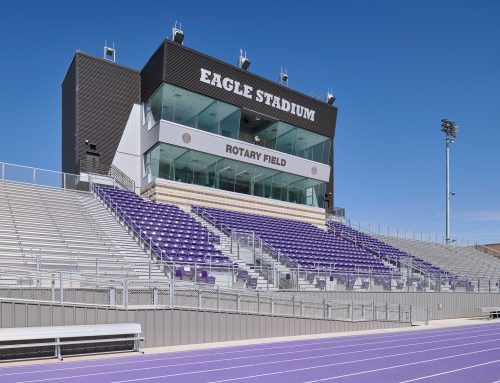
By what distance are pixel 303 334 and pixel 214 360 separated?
18.6ft

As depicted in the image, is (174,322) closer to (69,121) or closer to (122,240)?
(122,240)

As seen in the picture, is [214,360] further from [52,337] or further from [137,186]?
[137,186]

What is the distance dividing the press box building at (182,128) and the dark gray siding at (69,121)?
6cm

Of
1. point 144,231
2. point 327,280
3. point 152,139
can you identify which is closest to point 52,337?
point 144,231

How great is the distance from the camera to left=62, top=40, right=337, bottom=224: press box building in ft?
83.8

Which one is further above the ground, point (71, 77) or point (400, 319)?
point (71, 77)

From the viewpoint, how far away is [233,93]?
28.6 m

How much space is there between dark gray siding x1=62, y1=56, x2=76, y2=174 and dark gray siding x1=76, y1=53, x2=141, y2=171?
0.54 meters

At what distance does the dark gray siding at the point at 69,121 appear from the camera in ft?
83.4

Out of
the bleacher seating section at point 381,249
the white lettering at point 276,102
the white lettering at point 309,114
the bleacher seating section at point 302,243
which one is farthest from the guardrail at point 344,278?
the white lettering at point 309,114

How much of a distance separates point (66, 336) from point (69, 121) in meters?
18.8

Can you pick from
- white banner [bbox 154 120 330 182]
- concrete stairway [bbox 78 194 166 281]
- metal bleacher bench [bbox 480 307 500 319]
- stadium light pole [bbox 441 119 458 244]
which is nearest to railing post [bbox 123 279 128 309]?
→ concrete stairway [bbox 78 194 166 281]

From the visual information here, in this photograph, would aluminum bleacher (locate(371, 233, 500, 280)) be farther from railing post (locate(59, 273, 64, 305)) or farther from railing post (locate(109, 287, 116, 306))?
railing post (locate(59, 273, 64, 305))

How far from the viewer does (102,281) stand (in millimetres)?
11242
